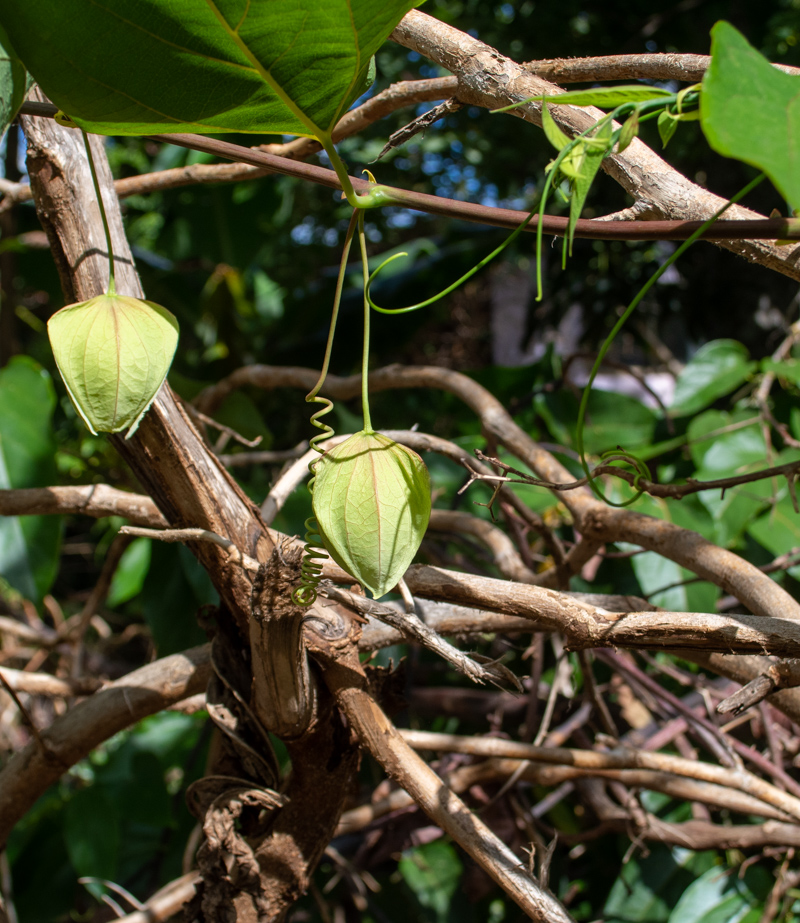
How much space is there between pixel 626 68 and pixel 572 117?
0.06m

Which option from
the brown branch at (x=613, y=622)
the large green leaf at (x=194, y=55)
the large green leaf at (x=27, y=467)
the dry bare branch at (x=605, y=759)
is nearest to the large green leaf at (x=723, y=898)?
the dry bare branch at (x=605, y=759)

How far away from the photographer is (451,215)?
0.33m

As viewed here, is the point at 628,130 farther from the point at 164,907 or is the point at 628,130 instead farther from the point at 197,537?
the point at 164,907

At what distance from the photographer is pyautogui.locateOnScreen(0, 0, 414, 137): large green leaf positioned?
1.04 feet

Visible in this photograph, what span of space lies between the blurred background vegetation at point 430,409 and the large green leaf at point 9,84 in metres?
0.29

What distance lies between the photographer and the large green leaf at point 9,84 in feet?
1.44

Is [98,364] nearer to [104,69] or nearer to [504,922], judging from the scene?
[104,69]

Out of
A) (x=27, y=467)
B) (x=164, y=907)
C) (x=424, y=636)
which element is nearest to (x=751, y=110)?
(x=424, y=636)

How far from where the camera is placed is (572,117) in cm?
58

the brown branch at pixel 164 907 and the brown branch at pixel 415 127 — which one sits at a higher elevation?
the brown branch at pixel 415 127

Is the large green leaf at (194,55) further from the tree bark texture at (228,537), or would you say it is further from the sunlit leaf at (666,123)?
the tree bark texture at (228,537)

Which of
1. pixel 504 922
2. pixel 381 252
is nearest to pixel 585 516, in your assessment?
pixel 504 922

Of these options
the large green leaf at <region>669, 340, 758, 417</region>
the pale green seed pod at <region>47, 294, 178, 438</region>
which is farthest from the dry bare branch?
the large green leaf at <region>669, 340, 758, 417</region>

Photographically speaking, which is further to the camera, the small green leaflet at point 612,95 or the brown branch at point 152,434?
the brown branch at point 152,434
